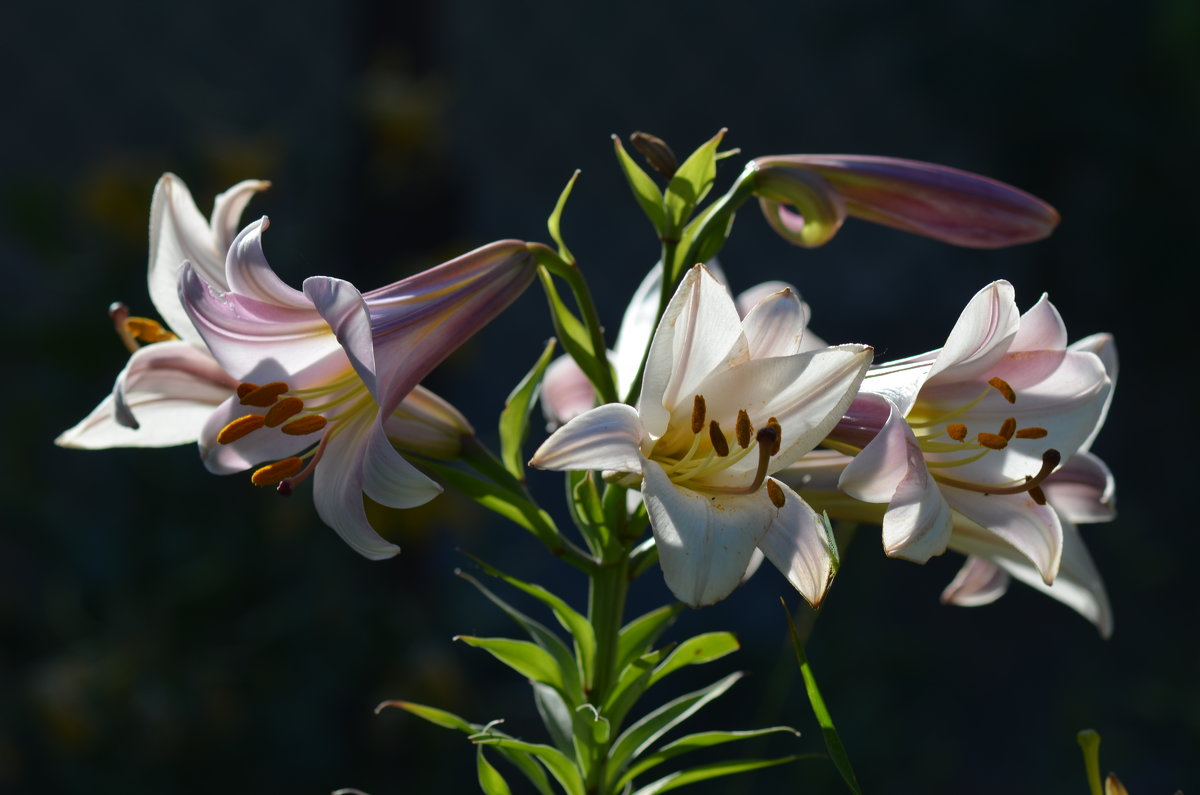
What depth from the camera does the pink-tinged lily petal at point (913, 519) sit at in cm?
63

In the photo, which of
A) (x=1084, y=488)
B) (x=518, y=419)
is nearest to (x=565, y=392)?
(x=518, y=419)

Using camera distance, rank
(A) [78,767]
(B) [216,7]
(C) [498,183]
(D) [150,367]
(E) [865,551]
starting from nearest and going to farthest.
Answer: (D) [150,367], (A) [78,767], (E) [865,551], (B) [216,7], (C) [498,183]

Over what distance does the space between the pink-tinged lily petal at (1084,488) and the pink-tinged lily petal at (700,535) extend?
0.28m

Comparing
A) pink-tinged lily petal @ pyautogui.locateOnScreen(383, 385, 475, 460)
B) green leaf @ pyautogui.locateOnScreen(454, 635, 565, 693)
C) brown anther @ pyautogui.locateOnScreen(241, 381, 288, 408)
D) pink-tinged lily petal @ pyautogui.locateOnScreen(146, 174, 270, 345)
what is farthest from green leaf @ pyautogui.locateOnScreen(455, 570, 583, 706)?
pink-tinged lily petal @ pyautogui.locateOnScreen(146, 174, 270, 345)

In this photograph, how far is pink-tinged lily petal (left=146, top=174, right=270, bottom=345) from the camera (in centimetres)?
85

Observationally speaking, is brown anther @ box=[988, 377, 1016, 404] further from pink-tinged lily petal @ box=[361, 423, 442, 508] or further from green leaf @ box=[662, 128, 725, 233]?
pink-tinged lily petal @ box=[361, 423, 442, 508]

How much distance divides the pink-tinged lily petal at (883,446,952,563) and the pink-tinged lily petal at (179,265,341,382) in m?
0.41

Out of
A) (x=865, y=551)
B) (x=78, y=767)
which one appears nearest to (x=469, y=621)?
(x=78, y=767)

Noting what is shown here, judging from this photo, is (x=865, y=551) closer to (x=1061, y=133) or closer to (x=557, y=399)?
(x=1061, y=133)

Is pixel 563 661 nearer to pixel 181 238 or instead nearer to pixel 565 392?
pixel 565 392

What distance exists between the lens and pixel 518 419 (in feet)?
2.88

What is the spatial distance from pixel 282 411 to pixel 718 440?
11.3 inches

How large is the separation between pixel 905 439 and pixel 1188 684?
2717 millimetres

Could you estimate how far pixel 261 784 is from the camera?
86.7 inches
